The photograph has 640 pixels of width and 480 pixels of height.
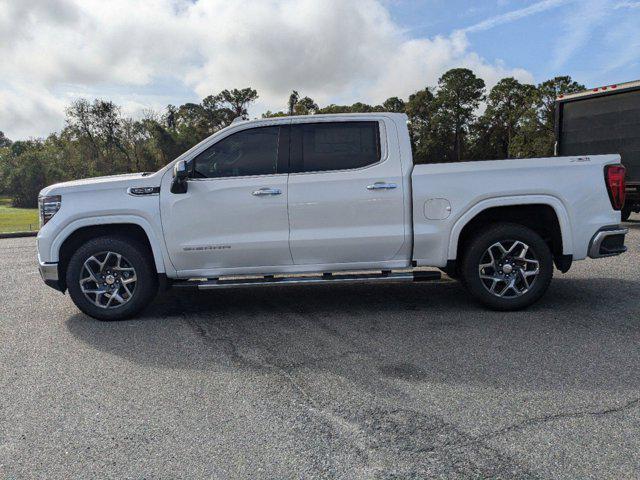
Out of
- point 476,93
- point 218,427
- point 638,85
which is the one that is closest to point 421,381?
point 218,427

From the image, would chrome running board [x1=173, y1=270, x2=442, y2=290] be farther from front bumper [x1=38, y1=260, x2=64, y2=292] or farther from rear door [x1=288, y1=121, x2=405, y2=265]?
front bumper [x1=38, y1=260, x2=64, y2=292]

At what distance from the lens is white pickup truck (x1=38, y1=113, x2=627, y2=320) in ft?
16.7

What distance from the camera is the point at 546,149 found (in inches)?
1460

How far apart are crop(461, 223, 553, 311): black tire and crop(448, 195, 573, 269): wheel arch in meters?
0.16

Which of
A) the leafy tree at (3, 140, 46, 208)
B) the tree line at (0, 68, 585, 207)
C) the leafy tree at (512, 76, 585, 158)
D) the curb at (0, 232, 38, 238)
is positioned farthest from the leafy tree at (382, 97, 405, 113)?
the curb at (0, 232, 38, 238)

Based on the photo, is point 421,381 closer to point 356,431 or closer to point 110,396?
point 356,431

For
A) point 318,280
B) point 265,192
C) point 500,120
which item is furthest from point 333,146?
point 500,120

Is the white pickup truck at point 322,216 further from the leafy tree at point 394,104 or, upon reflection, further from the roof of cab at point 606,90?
the leafy tree at point 394,104

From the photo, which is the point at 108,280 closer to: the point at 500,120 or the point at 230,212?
the point at 230,212

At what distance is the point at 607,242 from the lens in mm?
5109

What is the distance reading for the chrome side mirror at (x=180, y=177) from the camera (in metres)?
4.95

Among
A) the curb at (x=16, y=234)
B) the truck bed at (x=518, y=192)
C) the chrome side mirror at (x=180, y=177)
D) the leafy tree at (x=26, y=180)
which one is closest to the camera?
the chrome side mirror at (x=180, y=177)

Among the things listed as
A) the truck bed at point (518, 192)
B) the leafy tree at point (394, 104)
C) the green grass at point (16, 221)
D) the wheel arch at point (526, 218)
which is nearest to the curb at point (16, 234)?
the green grass at point (16, 221)

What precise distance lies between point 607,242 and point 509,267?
970mm
